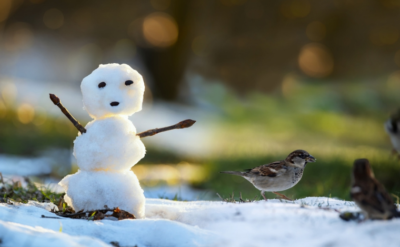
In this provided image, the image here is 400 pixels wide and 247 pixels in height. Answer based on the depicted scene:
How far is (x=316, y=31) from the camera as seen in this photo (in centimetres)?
1223

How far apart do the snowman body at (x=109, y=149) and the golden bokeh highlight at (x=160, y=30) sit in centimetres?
906

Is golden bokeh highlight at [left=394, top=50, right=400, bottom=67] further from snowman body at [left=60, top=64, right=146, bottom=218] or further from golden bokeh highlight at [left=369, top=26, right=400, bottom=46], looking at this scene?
snowman body at [left=60, top=64, right=146, bottom=218]

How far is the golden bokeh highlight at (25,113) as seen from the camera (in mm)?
9366

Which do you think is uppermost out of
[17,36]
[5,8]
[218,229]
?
[17,36]

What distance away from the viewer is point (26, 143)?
8453 millimetres

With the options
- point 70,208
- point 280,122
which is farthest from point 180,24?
point 70,208

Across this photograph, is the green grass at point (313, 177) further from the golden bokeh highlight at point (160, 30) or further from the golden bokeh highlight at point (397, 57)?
the golden bokeh highlight at point (397, 57)

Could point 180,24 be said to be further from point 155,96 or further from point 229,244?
point 229,244

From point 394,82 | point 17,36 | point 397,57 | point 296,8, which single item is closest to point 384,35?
point 397,57

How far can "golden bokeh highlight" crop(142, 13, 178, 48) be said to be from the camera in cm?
1233

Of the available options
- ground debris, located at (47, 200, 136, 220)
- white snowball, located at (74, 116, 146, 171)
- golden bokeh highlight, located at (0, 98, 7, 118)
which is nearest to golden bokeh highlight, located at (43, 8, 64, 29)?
golden bokeh highlight, located at (0, 98, 7, 118)

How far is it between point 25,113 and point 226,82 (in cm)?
651

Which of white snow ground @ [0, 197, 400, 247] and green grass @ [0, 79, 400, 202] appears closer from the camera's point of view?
white snow ground @ [0, 197, 400, 247]

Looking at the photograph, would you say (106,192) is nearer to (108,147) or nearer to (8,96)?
(108,147)
